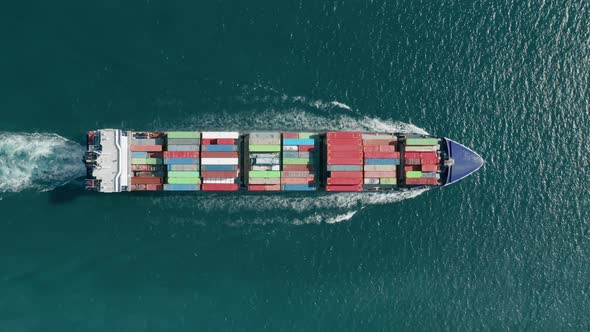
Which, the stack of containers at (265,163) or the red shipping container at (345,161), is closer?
the red shipping container at (345,161)

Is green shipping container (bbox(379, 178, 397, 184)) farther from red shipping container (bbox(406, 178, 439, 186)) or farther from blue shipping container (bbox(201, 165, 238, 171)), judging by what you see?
blue shipping container (bbox(201, 165, 238, 171))

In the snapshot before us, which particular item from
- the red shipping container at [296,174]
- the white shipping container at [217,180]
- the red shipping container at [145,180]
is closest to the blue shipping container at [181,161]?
the white shipping container at [217,180]

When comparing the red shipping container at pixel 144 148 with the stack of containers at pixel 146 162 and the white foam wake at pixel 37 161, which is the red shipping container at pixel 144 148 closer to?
the stack of containers at pixel 146 162

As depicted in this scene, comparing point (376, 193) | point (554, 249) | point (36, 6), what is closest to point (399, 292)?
point (376, 193)

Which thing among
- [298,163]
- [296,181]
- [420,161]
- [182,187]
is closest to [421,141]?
[420,161]

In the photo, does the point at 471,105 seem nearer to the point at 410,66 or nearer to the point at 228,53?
the point at 410,66

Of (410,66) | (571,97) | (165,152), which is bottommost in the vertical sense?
(165,152)

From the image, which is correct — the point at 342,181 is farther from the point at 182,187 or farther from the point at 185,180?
the point at 182,187

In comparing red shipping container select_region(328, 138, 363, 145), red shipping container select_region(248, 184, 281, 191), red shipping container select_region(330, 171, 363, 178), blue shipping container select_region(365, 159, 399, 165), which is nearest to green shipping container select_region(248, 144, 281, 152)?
red shipping container select_region(248, 184, 281, 191)
